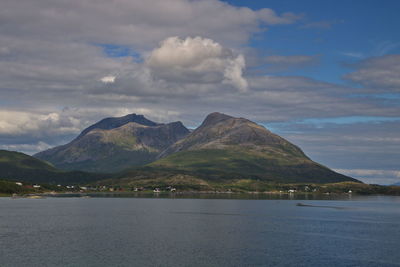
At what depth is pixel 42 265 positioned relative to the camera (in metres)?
93.8

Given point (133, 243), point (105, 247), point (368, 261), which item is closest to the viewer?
point (368, 261)

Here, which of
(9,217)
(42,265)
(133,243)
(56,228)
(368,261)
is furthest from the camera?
(9,217)

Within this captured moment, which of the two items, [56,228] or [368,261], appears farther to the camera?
[56,228]

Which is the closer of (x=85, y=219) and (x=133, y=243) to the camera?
(x=133, y=243)

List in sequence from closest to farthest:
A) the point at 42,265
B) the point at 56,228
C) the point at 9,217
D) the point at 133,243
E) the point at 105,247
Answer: the point at 42,265
the point at 105,247
the point at 133,243
the point at 56,228
the point at 9,217

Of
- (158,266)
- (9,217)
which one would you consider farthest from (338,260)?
(9,217)

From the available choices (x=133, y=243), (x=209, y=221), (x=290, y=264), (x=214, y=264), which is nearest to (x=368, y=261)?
(x=290, y=264)

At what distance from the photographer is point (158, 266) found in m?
95.8

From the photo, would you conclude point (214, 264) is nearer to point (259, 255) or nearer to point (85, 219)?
point (259, 255)

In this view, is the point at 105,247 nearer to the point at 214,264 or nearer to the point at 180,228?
the point at 214,264

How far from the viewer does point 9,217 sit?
19112 centimetres

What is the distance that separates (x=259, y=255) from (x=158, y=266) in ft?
91.7

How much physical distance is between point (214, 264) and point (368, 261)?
36.7 meters

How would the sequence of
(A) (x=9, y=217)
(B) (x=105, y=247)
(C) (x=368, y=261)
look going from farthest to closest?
(A) (x=9, y=217) → (B) (x=105, y=247) → (C) (x=368, y=261)
